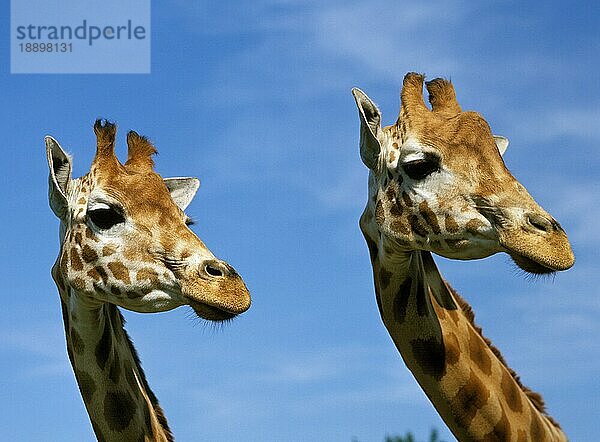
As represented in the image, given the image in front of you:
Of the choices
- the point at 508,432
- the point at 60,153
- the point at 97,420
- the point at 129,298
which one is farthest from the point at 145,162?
the point at 508,432

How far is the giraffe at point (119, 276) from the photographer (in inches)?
353

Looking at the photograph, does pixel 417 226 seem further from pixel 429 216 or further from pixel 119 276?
pixel 119 276

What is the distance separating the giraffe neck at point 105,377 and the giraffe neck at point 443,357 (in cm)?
216

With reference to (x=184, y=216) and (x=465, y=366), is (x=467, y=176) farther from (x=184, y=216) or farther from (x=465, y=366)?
(x=184, y=216)

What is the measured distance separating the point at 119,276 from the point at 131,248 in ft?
0.79

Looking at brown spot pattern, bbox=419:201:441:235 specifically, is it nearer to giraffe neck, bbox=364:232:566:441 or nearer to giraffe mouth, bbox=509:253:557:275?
giraffe neck, bbox=364:232:566:441

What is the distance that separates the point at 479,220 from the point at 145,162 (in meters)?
3.06

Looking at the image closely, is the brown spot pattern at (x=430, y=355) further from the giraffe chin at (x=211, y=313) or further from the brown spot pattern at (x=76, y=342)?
the brown spot pattern at (x=76, y=342)

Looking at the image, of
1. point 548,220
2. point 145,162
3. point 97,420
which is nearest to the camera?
point 548,220

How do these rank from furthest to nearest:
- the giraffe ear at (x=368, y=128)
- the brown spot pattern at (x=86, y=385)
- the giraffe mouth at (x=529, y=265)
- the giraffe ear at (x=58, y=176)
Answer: the giraffe ear at (x=368, y=128) < the giraffe ear at (x=58, y=176) < the brown spot pattern at (x=86, y=385) < the giraffe mouth at (x=529, y=265)

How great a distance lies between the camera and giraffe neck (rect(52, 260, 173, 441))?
31.0 feet

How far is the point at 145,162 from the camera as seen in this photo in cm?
1035

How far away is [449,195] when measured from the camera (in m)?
9.29

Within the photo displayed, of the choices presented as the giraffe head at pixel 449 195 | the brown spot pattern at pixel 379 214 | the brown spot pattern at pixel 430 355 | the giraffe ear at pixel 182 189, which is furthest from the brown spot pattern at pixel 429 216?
the giraffe ear at pixel 182 189
